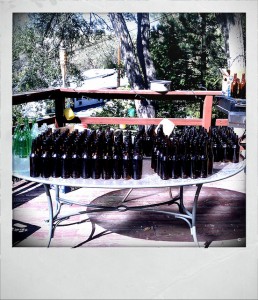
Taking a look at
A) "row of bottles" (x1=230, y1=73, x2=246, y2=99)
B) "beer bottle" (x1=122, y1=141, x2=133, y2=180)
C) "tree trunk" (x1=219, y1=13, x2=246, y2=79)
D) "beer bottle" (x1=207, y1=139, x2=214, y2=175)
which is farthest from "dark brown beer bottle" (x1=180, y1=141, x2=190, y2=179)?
"tree trunk" (x1=219, y1=13, x2=246, y2=79)

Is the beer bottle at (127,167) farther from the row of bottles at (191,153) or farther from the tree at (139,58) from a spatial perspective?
the tree at (139,58)

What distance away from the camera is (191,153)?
2.54m

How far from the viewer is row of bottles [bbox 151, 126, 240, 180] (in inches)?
95.8

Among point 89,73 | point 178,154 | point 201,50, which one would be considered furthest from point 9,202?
point 201,50

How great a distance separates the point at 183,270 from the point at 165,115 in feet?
12.7

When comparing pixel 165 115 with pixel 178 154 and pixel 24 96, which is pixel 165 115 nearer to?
pixel 24 96

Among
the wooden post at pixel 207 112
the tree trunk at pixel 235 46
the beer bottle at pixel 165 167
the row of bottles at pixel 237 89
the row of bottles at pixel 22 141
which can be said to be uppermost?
the tree trunk at pixel 235 46

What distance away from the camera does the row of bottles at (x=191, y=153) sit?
95.8 inches

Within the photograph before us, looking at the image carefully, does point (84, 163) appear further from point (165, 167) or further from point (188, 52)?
point (188, 52)

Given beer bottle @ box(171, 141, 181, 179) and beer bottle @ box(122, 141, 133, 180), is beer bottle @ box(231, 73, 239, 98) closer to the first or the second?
beer bottle @ box(171, 141, 181, 179)

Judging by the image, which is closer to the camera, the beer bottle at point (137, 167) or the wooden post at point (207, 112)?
the beer bottle at point (137, 167)

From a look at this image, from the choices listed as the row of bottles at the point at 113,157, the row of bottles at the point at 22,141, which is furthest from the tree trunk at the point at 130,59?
the row of bottles at the point at 113,157
